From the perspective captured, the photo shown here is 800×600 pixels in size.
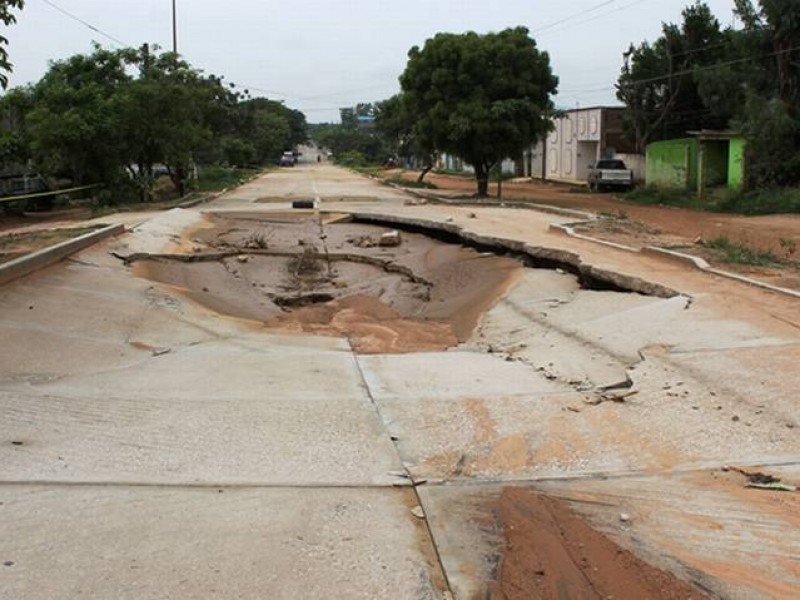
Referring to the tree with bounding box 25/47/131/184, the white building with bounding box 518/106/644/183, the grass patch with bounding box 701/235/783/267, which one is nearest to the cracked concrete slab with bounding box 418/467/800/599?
the grass patch with bounding box 701/235/783/267

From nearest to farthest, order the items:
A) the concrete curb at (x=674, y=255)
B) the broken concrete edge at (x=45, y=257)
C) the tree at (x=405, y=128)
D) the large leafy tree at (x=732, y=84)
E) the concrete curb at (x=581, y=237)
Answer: the concrete curb at (x=674, y=255), the broken concrete edge at (x=45, y=257), the concrete curb at (x=581, y=237), the large leafy tree at (x=732, y=84), the tree at (x=405, y=128)

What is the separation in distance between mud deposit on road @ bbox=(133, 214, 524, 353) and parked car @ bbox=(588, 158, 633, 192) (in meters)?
26.0

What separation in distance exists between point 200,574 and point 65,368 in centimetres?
505

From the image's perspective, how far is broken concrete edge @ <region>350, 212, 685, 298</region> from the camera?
39.9 feet

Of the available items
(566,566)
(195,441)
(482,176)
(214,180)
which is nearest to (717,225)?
(482,176)

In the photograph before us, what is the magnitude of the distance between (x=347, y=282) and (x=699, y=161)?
26.0 m

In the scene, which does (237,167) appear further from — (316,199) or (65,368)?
(65,368)

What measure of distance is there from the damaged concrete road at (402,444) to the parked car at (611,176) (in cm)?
3487

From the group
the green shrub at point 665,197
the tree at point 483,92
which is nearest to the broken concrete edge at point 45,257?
the tree at point 483,92

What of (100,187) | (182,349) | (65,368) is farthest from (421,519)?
(100,187)

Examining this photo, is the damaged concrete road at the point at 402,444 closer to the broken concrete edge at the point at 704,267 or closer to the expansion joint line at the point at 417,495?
the expansion joint line at the point at 417,495

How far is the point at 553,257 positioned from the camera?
1580 centimetres

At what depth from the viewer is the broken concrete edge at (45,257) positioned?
12.0m

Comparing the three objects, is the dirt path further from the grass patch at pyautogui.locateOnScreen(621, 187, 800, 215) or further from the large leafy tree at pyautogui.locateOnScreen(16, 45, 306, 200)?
the large leafy tree at pyautogui.locateOnScreen(16, 45, 306, 200)
